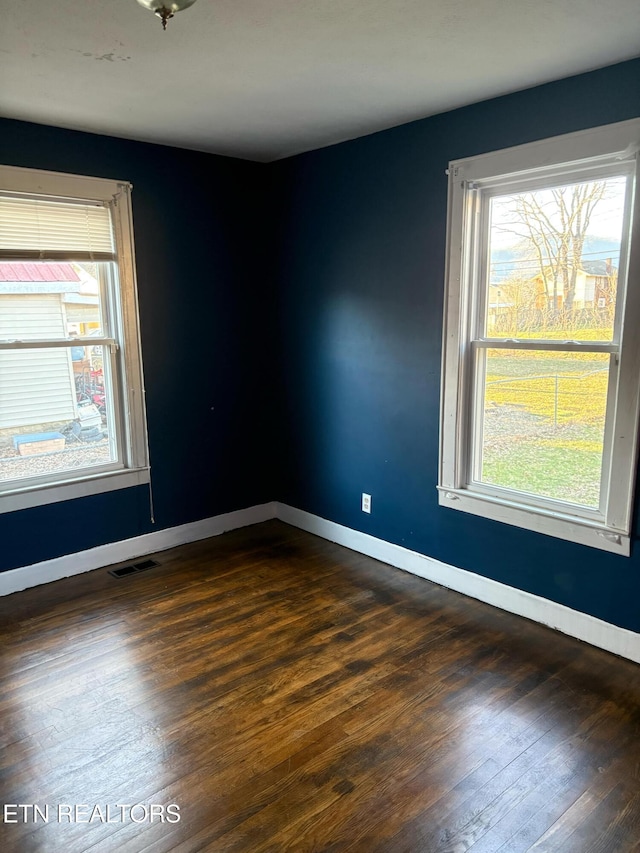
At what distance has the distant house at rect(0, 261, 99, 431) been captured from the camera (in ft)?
10.4

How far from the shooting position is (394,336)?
3.39 metres

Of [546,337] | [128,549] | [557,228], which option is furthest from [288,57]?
[128,549]

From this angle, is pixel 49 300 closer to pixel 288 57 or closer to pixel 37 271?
pixel 37 271

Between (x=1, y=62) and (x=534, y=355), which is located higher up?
(x=1, y=62)

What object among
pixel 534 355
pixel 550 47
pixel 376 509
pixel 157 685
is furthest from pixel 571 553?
pixel 550 47

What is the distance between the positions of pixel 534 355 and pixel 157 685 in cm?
224

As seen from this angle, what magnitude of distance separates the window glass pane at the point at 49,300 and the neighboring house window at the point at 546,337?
2052 millimetres

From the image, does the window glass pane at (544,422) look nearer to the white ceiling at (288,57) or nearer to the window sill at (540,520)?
the window sill at (540,520)

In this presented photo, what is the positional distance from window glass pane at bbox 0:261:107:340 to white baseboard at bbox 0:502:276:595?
47.2 inches

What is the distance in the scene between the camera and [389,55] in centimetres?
228

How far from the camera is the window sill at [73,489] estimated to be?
3244mm

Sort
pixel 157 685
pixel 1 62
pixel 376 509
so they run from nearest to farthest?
pixel 1 62 < pixel 157 685 < pixel 376 509

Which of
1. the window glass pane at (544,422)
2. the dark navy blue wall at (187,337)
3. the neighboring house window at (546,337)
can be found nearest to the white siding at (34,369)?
the dark navy blue wall at (187,337)

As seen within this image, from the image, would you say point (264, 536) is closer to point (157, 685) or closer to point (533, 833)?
point (157, 685)
